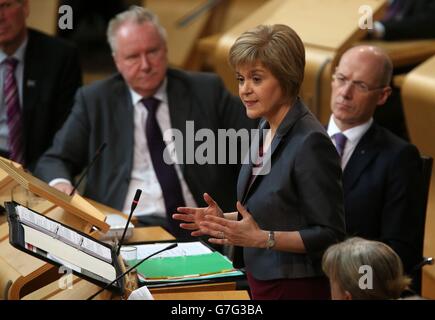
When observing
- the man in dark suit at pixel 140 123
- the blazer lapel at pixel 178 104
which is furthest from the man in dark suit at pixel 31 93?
the blazer lapel at pixel 178 104

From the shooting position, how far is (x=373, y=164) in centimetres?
294

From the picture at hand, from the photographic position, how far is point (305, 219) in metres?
2.29

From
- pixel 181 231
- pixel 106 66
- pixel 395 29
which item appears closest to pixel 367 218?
pixel 181 231

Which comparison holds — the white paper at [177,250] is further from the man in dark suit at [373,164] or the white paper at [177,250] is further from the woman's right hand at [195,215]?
the man in dark suit at [373,164]

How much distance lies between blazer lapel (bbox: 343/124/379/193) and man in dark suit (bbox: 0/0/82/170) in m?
1.40

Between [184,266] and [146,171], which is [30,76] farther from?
[184,266]

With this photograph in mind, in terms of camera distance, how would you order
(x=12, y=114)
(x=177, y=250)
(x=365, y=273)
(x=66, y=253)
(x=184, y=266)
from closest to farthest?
(x=365, y=273)
(x=66, y=253)
(x=184, y=266)
(x=177, y=250)
(x=12, y=114)

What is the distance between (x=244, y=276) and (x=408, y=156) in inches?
31.7

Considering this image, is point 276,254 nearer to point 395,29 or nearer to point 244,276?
point 244,276

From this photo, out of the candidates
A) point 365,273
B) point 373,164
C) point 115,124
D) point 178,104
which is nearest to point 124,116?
point 115,124

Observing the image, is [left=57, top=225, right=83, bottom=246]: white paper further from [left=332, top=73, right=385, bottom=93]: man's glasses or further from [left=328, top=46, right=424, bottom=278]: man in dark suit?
[left=332, top=73, right=385, bottom=93]: man's glasses

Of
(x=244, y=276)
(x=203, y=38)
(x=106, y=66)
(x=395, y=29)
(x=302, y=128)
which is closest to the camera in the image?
(x=302, y=128)

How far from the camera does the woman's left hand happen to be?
2.18 meters

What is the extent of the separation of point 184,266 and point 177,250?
123mm
